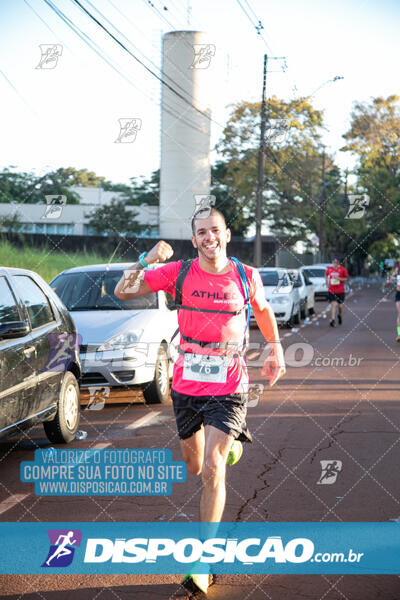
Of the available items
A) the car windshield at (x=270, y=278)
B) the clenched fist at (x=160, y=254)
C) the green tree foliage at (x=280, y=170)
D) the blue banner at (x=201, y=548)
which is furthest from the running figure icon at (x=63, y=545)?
the green tree foliage at (x=280, y=170)

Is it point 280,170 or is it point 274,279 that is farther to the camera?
point 280,170

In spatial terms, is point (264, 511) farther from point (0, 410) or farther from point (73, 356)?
point (73, 356)

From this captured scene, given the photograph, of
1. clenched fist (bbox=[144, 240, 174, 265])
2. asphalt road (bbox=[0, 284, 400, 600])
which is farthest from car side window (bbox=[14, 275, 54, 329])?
clenched fist (bbox=[144, 240, 174, 265])

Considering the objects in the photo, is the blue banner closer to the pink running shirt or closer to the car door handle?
the pink running shirt

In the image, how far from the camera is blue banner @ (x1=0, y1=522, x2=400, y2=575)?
455cm

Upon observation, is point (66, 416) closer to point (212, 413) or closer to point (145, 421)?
point (145, 421)

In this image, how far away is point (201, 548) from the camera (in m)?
4.36

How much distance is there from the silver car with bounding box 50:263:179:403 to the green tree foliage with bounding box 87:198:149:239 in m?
40.4

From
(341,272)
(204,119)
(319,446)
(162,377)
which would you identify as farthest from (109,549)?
(204,119)

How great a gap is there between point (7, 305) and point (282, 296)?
1583 cm

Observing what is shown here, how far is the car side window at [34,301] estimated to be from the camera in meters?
7.11

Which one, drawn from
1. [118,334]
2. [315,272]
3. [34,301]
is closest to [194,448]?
[34,301]

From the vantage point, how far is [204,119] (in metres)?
50.4

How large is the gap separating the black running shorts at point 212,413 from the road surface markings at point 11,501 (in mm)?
1692
